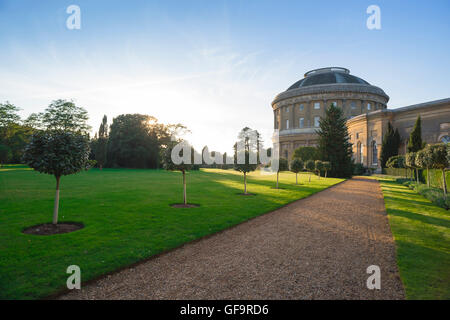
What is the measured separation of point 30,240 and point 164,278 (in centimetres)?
436

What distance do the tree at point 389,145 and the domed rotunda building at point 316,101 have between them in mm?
20395

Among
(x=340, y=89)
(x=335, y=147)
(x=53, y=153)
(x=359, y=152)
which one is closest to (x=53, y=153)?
(x=53, y=153)

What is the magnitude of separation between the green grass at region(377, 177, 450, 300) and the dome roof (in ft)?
225

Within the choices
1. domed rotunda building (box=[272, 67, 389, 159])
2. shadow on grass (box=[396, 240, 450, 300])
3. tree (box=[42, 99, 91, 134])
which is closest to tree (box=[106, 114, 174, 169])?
Answer: tree (box=[42, 99, 91, 134])

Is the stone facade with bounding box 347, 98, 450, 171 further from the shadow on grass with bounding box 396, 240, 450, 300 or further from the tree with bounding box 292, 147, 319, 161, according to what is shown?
the shadow on grass with bounding box 396, 240, 450, 300

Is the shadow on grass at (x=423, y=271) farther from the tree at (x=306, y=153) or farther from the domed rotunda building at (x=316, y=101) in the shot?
the domed rotunda building at (x=316, y=101)

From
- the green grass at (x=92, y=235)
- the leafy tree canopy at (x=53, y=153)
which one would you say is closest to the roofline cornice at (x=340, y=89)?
the green grass at (x=92, y=235)

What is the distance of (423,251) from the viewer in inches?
232

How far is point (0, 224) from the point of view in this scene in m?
7.64

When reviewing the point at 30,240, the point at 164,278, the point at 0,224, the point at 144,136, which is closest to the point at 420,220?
the point at 164,278

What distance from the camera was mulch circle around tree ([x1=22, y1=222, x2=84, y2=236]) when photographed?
6984 mm

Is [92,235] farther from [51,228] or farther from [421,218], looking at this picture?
[421,218]
